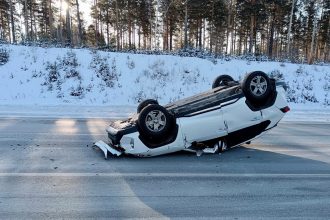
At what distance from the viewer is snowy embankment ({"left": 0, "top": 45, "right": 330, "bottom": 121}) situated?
16.6m

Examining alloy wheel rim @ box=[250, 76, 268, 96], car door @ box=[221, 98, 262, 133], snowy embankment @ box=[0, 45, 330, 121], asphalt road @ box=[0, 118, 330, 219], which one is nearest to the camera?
asphalt road @ box=[0, 118, 330, 219]

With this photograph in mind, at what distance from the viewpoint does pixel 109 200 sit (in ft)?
15.6

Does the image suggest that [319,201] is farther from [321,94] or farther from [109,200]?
[321,94]

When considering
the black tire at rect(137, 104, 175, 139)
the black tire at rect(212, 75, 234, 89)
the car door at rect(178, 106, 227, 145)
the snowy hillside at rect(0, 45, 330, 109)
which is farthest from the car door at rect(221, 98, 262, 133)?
the snowy hillside at rect(0, 45, 330, 109)

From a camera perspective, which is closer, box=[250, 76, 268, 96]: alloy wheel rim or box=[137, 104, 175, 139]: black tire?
box=[137, 104, 175, 139]: black tire

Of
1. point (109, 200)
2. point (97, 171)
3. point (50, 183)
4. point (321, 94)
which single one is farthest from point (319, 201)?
point (321, 94)

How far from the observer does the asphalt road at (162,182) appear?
446 centimetres

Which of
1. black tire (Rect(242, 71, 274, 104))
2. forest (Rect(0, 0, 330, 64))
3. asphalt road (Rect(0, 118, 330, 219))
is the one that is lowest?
asphalt road (Rect(0, 118, 330, 219))

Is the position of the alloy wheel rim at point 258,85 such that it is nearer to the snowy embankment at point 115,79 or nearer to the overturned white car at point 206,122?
the overturned white car at point 206,122

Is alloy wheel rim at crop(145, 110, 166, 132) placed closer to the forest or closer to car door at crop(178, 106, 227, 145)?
car door at crop(178, 106, 227, 145)

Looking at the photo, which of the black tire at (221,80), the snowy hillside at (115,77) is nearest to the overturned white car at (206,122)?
the black tire at (221,80)

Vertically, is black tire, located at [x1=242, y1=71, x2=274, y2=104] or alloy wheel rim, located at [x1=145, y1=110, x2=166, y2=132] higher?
black tire, located at [x1=242, y1=71, x2=274, y2=104]

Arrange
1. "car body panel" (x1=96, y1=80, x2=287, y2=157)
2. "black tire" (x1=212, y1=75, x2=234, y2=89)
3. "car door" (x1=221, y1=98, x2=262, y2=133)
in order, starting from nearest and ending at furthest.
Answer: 1. "car body panel" (x1=96, y1=80, x2=287, y2=157)
2. "car door" (x1=221, y1=98, x2=262, y2=133)
3. "black tire" (x1=212, y1=75, x2=234, y2=89)

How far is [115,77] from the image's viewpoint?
65.2 ft
